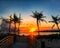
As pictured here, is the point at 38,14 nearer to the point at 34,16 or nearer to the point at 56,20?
the point at 34,16

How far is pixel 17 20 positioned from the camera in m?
40.9

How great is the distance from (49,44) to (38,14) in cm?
1770

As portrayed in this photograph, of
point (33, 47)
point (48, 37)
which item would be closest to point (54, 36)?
→ point (48, 37)

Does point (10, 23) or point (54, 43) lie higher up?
point (10, 23)

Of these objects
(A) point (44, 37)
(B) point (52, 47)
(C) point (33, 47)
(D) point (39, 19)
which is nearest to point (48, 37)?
(A) point (44, 37)

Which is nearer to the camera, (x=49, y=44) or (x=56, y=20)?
(x=49, y=44)

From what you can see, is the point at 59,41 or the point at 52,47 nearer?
the point at 52,47

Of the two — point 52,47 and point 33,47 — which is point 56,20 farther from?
point 33,47

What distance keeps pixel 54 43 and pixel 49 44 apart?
1029 millimetres

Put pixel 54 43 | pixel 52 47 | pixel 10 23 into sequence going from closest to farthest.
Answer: pixel 52 47
pixel 54 43
pixel 10 23

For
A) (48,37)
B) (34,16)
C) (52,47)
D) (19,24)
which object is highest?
(34,16)

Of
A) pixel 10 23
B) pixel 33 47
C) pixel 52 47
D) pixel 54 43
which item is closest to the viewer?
pixel 33 47

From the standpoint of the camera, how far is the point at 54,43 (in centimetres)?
2411

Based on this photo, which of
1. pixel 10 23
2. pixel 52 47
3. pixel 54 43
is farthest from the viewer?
pixel 10 23
